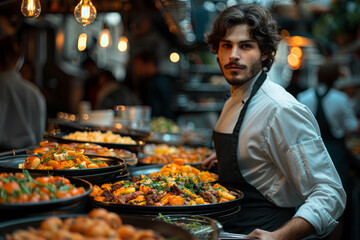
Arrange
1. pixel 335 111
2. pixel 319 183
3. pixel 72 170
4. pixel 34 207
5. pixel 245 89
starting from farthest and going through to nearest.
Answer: pixel 335 111 → pixel 245 89 → pixel 319 183 → pixel 72 170 → pixel 34 207

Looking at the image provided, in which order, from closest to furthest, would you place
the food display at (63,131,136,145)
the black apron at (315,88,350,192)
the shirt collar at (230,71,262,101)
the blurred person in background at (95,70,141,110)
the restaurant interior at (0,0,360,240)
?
the shirt collar at (230,71,262,101) → the food display at (63,131,136,145) → the restaurant interior at (0,0,360,240) → the black apron at (315,88,350,192) → the blurred person in background at (95,70,141,110)

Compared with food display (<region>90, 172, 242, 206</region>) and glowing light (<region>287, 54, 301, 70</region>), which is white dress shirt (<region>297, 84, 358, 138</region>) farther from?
glowing light (<region>287, 54, 301, 70</region>)

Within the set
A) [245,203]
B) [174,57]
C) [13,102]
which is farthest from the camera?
[174,57]

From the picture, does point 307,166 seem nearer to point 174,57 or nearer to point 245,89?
point 245,89

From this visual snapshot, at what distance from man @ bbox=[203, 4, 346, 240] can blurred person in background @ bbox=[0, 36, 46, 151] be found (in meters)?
2.79

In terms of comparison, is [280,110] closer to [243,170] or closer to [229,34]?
A: [243,170]

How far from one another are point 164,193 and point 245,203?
65 cm

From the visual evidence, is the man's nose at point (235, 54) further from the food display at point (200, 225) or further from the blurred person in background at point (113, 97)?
the blurred person in background at point (113, 97)

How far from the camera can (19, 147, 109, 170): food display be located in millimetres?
2025

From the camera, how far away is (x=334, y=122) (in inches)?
217

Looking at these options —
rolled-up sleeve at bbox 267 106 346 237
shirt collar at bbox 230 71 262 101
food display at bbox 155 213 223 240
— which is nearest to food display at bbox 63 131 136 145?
shirt collar at bbox 230 71 262 101

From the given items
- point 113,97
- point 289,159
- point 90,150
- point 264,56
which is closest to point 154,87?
point 113,97

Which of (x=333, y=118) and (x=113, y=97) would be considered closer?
(x=333, y=118)

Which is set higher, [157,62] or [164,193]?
[157,62]
